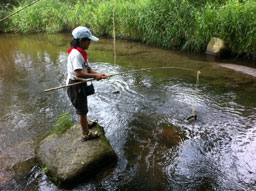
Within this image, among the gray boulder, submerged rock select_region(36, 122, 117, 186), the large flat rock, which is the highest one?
the gray boulder

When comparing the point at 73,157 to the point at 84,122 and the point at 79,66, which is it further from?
the point at 79,66

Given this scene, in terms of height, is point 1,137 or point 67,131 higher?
point 67,131

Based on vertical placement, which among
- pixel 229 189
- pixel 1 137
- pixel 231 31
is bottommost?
pixel 1 137

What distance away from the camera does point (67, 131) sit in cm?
351

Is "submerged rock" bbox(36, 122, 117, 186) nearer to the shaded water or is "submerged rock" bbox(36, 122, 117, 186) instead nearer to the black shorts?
the shaded water

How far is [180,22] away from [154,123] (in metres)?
6.07

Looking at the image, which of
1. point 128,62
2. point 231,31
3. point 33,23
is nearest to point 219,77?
point 231,31

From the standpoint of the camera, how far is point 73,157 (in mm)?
2926

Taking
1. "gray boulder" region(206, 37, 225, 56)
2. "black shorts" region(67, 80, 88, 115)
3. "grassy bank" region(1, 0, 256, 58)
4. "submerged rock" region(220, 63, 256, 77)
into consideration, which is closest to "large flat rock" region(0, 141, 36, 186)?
"black shorts" region(67, 80, 88, 115)

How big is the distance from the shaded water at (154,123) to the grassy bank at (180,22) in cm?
122

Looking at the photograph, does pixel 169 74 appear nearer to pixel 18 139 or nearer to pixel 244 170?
pixel 244 170

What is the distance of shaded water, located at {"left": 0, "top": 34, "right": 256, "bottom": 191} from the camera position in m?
2.87

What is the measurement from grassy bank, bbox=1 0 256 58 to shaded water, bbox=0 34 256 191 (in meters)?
1.22

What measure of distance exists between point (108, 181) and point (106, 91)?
10.6ft
